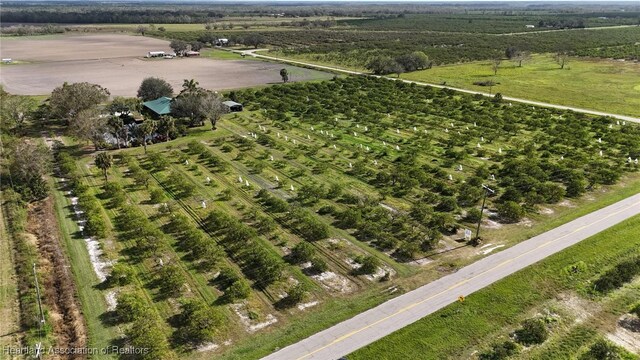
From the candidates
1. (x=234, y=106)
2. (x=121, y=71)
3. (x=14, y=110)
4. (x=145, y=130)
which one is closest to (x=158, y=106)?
(x=234, y=106)

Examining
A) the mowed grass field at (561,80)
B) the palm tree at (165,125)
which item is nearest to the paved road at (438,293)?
the palm tree at (165,125)

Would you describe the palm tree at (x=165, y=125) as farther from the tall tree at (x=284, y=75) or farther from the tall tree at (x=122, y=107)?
the tall tree at (x=284, y=75)

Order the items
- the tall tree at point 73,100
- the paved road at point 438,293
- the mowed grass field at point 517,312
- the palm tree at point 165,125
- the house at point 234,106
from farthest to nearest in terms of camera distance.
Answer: the house at point 234,106
the tall tree at point 73,100
the palm tree at point 165,125
the paved road at point 438,293
the mowed grass field at point 517,312

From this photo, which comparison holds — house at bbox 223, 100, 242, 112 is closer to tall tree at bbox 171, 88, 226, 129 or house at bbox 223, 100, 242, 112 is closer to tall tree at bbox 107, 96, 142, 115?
tall tree at bbox 171, 88, 226, 129

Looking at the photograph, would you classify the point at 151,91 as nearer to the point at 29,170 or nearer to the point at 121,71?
the point at 29,170

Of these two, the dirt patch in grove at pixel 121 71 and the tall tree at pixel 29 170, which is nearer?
the tall tree at pixel 29 170

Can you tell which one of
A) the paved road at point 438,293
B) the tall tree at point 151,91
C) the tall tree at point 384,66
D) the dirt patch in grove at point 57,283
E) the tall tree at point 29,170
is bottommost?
the dirt patch in grove at point 57,283

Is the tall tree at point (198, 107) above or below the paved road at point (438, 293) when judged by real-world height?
above
